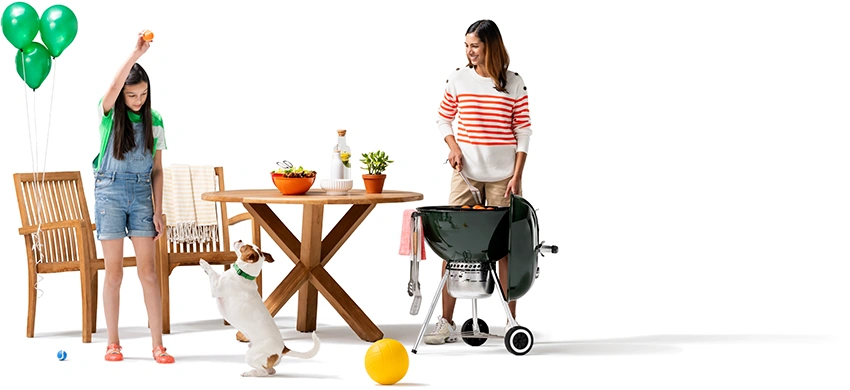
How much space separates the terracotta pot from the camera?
5.58 meters

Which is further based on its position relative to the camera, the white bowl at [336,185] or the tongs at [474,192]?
the white bowl at [336,185]

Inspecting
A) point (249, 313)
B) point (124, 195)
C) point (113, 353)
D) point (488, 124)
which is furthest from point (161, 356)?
point (488, 124)

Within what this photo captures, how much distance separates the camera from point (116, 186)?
4812 mm

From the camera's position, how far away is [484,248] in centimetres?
513

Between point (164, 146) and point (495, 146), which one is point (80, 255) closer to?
point (164, 146)

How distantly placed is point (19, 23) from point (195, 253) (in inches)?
62.4

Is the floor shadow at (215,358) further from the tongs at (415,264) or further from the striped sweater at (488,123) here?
the striped sweater at (488,123)

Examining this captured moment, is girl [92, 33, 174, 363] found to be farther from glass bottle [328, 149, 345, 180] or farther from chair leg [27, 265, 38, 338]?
glass bottle [328, 149, 345, 180]

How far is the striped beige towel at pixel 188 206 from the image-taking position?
603 cm

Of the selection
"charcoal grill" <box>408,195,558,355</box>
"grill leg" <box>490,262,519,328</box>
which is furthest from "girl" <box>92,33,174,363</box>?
"grill leg" <box>490,262,519,328</box>

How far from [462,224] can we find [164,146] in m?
1.40

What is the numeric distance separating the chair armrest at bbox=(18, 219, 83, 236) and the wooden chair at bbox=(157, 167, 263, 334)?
451 mm

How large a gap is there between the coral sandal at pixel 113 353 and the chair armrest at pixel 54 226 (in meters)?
0.81

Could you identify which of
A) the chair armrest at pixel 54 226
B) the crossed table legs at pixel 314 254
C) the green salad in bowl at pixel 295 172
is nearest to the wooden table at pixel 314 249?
the crossed table legs at pixel 314 254
